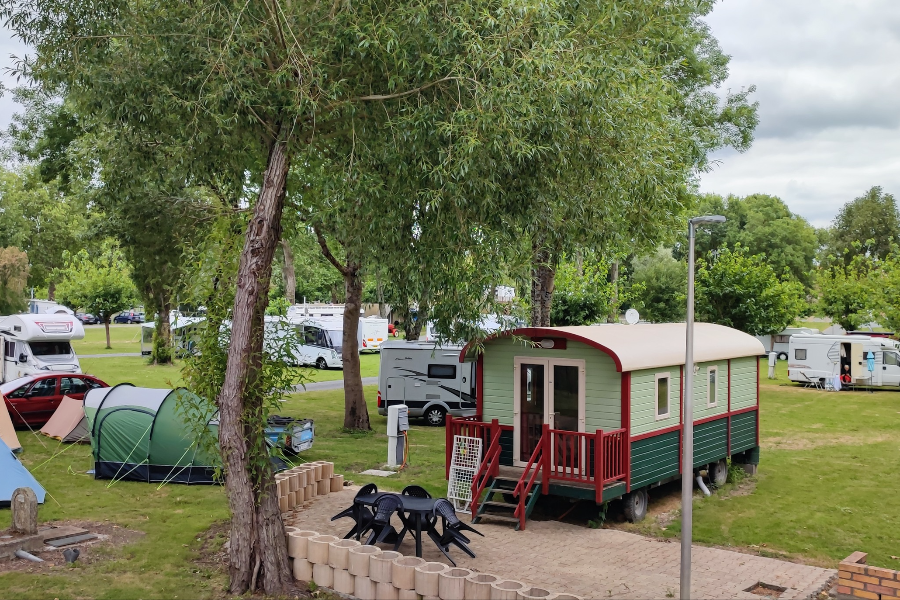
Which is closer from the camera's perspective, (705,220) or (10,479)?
(705,220)

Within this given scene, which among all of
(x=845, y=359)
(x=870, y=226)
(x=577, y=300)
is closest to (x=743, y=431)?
(x=577, y=300)

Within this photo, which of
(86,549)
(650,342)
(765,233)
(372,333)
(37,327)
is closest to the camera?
(86,549)

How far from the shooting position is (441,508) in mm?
9875

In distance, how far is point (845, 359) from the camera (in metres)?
31.2

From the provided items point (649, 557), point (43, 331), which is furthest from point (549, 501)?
point (43, 331)

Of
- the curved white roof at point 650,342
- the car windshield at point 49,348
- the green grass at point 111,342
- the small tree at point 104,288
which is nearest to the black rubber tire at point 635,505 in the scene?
the curved white roof at point 650,342

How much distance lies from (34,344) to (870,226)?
5973cm

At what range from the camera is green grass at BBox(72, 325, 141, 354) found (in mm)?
43994

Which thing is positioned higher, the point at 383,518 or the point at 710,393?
the point at 710,393

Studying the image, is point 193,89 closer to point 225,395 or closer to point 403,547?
point 225,395

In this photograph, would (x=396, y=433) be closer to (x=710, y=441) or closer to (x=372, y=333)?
(x=710, y=441)

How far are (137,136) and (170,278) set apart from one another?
7540mm

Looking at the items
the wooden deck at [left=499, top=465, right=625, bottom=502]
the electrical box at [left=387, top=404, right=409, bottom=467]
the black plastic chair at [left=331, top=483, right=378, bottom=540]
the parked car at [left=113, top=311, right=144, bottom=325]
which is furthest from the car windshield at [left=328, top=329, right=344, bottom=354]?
the parked car at [left=113, top=311, right=144, bottom=325]

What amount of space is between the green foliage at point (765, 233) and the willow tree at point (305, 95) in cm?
5121
